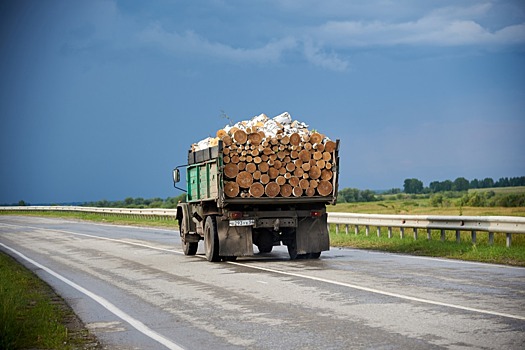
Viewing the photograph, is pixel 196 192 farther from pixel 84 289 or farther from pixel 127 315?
pixel 127 315

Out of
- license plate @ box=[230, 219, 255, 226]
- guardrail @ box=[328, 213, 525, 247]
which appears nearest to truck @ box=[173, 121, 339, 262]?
license plate @ box=[230, 219, 255, 226]

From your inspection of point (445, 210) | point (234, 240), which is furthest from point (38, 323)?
point (445, 210)

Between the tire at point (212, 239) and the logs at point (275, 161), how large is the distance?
98 cm

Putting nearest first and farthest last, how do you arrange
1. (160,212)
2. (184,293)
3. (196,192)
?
(184,293) → (196,192) → (160,212)

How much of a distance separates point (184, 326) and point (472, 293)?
4.35 meters

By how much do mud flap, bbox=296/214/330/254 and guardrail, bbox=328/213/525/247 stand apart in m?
3.77

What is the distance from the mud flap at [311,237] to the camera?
2062 centimetres

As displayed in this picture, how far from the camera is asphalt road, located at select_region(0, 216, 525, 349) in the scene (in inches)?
380

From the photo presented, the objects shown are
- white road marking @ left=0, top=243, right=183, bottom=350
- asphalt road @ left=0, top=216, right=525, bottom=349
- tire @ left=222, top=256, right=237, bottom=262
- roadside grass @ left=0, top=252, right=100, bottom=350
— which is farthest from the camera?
tire @ left=222, top=256, right=237, bottom=262

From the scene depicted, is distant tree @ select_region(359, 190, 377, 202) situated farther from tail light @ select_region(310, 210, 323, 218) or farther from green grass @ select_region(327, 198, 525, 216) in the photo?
tail light @ select_region(310, 210, 323, 218)

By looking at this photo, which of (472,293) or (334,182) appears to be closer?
(472,293)

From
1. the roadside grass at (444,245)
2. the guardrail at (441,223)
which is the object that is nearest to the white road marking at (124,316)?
the roadside grass at (444,245)

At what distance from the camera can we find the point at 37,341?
1039 cm

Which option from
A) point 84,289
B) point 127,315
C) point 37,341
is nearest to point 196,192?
point 84,289
